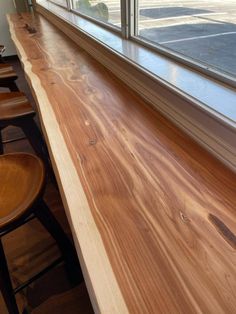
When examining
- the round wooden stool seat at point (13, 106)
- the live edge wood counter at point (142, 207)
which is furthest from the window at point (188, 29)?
the round wooden stool seat at point (13, 106)

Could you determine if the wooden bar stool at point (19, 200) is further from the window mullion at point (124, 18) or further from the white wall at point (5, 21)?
the white wall at point (5, 21)

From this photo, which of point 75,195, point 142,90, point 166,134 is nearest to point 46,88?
point 142,90

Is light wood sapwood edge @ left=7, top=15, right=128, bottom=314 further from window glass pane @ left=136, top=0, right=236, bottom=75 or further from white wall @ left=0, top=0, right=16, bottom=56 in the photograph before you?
white wall @ left=0, top=0, right=16, bottom=56

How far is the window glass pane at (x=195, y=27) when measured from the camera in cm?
96

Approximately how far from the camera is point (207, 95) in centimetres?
85

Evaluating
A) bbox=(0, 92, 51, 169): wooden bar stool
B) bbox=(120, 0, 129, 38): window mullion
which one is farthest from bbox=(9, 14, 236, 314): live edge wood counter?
bbox=(120, 0, 129, 38): window mullion

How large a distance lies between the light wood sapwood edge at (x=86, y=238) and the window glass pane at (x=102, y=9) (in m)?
1.20

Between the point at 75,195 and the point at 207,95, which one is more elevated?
the point at 207,95

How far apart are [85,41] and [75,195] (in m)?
1.51

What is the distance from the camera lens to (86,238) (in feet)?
1.83

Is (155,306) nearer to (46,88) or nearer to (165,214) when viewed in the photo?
(165,214)

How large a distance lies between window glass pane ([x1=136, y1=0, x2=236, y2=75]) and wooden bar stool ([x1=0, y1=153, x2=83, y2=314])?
77 cm

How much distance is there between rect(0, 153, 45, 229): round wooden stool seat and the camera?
33.3 inches

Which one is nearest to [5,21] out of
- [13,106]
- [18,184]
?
[13,106]
